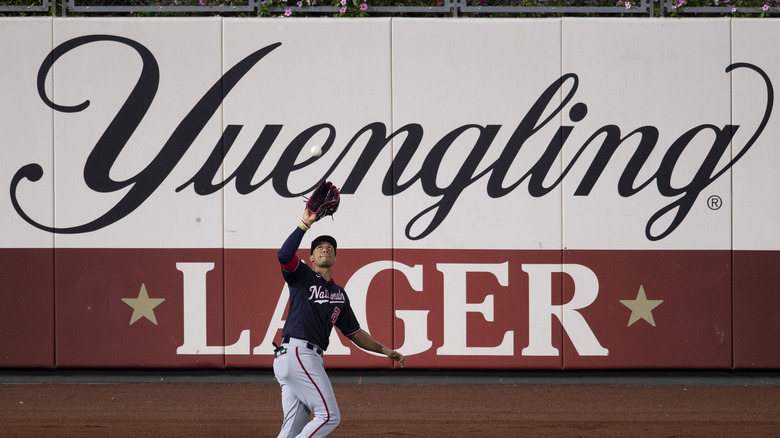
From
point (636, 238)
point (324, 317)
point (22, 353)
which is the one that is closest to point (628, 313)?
point (636, 238)

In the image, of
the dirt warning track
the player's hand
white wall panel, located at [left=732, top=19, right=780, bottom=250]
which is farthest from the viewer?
white wall panel, located at [left=732, top=19, right=780, bottom=250]

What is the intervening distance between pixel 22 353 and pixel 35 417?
5.42 feet

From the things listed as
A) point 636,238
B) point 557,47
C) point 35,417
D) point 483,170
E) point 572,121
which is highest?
point 557,47

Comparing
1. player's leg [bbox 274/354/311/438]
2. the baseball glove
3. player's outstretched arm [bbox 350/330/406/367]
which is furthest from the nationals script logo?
player's leg [bbox 274/354/311/438]

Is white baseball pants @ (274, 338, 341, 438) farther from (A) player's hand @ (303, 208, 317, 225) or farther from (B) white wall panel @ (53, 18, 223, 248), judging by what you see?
(B) white wall panel @ (53, 18, 223, 248)

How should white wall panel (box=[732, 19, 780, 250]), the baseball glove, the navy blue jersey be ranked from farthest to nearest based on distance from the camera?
white wall panel (box=[732, 19, 780, 250])
the navy blue jersey
the baseball glove

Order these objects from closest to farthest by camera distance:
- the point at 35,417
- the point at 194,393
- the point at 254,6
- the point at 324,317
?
the point at 324,317 < the point at 35,417 < the point at 194,393 < the point at 254,6

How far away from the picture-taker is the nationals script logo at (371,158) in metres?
9.35

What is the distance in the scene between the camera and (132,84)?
30.8 feet

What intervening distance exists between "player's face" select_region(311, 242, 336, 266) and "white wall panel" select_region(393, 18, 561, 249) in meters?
3.39

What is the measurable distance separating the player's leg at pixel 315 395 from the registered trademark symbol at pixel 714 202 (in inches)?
224

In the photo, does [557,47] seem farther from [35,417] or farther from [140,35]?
[35,417]

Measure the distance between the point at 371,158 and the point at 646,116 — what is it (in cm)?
327

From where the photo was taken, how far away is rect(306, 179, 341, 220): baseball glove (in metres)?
5.62
